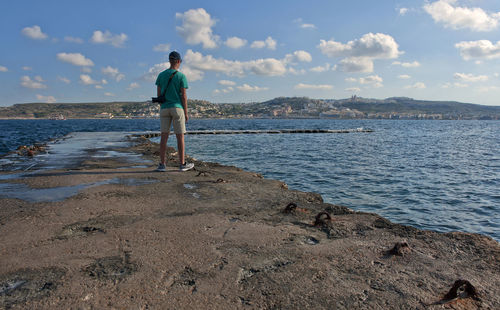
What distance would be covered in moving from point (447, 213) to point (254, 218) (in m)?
6.88

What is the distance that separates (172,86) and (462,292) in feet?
20.3

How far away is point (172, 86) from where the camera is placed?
22.6ft

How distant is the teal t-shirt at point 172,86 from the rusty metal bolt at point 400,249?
541 cm

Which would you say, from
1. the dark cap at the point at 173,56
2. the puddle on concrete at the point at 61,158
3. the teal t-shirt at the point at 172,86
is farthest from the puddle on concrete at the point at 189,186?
the puddle on concrete at the point at 61,158

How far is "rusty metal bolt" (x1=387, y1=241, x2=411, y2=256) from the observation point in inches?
117

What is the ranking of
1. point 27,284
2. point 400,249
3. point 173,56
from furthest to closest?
1. point 173,56
2. point 400,249
3. point 27,284

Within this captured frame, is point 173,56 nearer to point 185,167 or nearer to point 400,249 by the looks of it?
point 185,167

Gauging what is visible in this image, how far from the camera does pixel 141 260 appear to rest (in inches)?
109

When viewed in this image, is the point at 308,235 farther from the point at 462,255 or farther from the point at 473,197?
the point at 473,197

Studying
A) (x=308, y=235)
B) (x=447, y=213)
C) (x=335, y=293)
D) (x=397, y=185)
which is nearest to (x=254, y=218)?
(x=308, y=235)

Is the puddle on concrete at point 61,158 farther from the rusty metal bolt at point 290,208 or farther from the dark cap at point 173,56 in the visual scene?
the rusty metal bolt at point 290,208

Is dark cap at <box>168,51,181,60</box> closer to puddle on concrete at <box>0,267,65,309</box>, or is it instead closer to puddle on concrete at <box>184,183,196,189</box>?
puddle on concrete at <box>184,183,196,189</box>

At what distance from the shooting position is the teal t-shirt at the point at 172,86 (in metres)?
6.85

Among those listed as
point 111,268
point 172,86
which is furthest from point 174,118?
point 111,268
